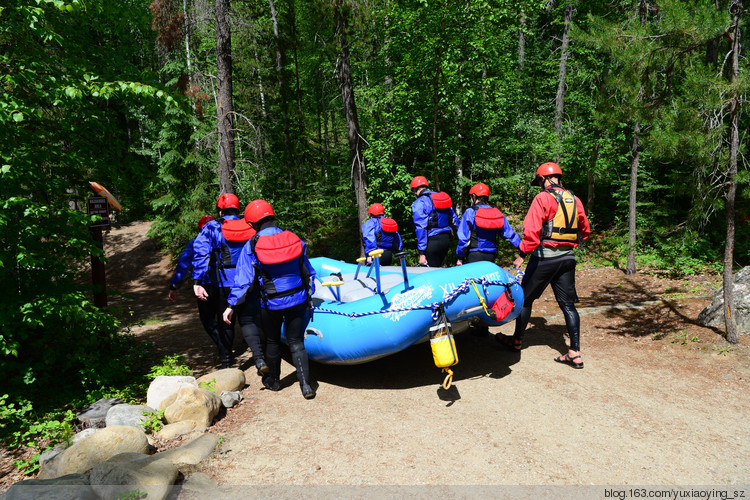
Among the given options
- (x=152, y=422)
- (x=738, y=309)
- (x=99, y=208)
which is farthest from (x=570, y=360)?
(x=99, y=208)

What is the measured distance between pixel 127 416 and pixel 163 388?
0.50m

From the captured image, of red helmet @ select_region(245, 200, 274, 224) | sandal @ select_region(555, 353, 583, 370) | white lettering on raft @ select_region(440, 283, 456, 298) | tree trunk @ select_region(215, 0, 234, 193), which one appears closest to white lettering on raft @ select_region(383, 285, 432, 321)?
white lettering on raft @ select_region(440, 283, 456, 298)

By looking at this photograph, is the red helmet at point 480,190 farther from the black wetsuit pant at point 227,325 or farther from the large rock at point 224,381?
the large rock at point 224,381

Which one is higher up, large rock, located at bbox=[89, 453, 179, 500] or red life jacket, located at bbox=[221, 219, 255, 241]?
red life jacket, located at bbox=[221, 219, 255, 241]

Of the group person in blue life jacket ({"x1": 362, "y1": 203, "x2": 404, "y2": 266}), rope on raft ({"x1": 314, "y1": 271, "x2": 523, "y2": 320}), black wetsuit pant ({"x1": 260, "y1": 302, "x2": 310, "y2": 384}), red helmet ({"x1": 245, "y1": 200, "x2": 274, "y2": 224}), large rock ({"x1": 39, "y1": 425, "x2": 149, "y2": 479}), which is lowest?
large rock ({"x1": 39, "y1": 425, "x2": 149, "y2": 479})

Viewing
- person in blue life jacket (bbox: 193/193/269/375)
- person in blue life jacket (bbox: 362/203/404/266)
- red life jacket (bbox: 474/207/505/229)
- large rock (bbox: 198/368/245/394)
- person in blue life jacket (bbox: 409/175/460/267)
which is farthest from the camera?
person in blue life jacket (bbox: 362/203/404/266)

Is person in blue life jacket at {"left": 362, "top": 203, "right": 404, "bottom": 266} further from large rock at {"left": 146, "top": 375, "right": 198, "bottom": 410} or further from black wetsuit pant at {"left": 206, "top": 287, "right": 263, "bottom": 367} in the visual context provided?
large rock at {"left": 146, "top": 375, "right": 198, "bottom": 410}

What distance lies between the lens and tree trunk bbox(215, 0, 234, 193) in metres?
8.08

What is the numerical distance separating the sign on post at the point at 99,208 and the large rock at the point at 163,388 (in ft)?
7.13

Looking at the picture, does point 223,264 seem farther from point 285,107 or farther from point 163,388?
point 285,107

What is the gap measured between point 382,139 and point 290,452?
987cm

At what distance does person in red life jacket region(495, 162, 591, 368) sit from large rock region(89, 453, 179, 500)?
13.7 ft

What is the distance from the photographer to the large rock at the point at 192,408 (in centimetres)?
420

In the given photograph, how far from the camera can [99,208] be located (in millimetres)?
5516
